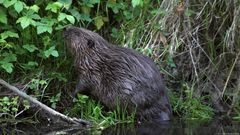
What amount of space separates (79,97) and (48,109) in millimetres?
355

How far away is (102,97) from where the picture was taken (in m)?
5.05

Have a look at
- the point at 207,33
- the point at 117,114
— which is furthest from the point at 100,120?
the point at 207,33

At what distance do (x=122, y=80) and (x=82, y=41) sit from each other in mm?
516

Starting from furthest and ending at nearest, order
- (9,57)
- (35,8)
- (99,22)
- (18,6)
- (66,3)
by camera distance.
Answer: (99,22)
(66,3)
(9,57)
(35,8)
(18,6)

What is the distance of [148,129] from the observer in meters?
4.69

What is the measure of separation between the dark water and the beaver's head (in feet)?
2.27

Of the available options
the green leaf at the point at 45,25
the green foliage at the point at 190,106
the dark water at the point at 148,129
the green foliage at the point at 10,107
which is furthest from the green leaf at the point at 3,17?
the green foliage at the point at 190,106

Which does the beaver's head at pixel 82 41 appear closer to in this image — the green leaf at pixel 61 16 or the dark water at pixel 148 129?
the green leaf at pixel 61 16

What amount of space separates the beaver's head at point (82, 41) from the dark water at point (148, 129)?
69 centimetres

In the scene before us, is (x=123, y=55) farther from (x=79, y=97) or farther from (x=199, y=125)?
(x=199, y=125)

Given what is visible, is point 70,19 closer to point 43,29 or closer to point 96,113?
point 43,29

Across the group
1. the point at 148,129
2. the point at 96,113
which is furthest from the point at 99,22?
the point at 148,129

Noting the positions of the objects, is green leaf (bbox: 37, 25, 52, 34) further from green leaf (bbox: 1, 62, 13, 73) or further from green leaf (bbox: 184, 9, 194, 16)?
green leaf (bbox: 184, 9, 194, 16)

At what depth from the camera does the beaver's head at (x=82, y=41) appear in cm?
521
